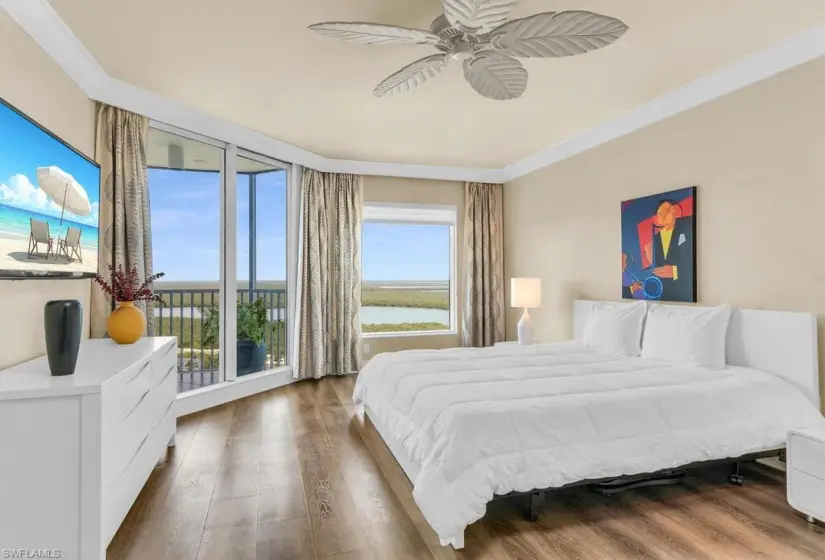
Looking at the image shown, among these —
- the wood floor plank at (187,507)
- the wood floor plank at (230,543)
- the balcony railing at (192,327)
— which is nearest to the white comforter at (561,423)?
the wood floor plank at (230,543)

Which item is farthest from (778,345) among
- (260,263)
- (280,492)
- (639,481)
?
(260,263)

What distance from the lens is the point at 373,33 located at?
2012 millimetres

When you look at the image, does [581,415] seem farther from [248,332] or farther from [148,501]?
[248,332]

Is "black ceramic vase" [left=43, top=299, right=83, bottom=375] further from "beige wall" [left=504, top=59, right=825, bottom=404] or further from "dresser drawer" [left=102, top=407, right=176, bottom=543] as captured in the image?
"beige wall" [left=504, top=59, right=825, bottom=404]

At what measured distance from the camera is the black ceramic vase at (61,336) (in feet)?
6.09

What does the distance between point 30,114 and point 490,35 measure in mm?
2406

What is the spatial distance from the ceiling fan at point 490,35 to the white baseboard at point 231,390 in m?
3.09

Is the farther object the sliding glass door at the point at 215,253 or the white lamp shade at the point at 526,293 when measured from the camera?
the white lamp shade at the point at 526,293

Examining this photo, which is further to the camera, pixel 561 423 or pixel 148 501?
pixel 148 501

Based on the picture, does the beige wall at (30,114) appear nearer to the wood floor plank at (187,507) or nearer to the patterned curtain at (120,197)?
the patterned curtain at (120,197)

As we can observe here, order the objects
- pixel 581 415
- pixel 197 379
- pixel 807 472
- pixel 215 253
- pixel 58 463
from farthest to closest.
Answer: pixel 197 379 → pixel 215 253 → pixel 581 415 → pixel 807 472 → pixel 58 463

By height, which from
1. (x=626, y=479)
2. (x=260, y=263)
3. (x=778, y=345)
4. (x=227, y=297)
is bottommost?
(x=626, y=479)

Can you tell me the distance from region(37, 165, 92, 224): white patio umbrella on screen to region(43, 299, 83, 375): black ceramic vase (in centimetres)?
73

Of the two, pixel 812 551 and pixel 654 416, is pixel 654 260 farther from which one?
pixel 812 551
